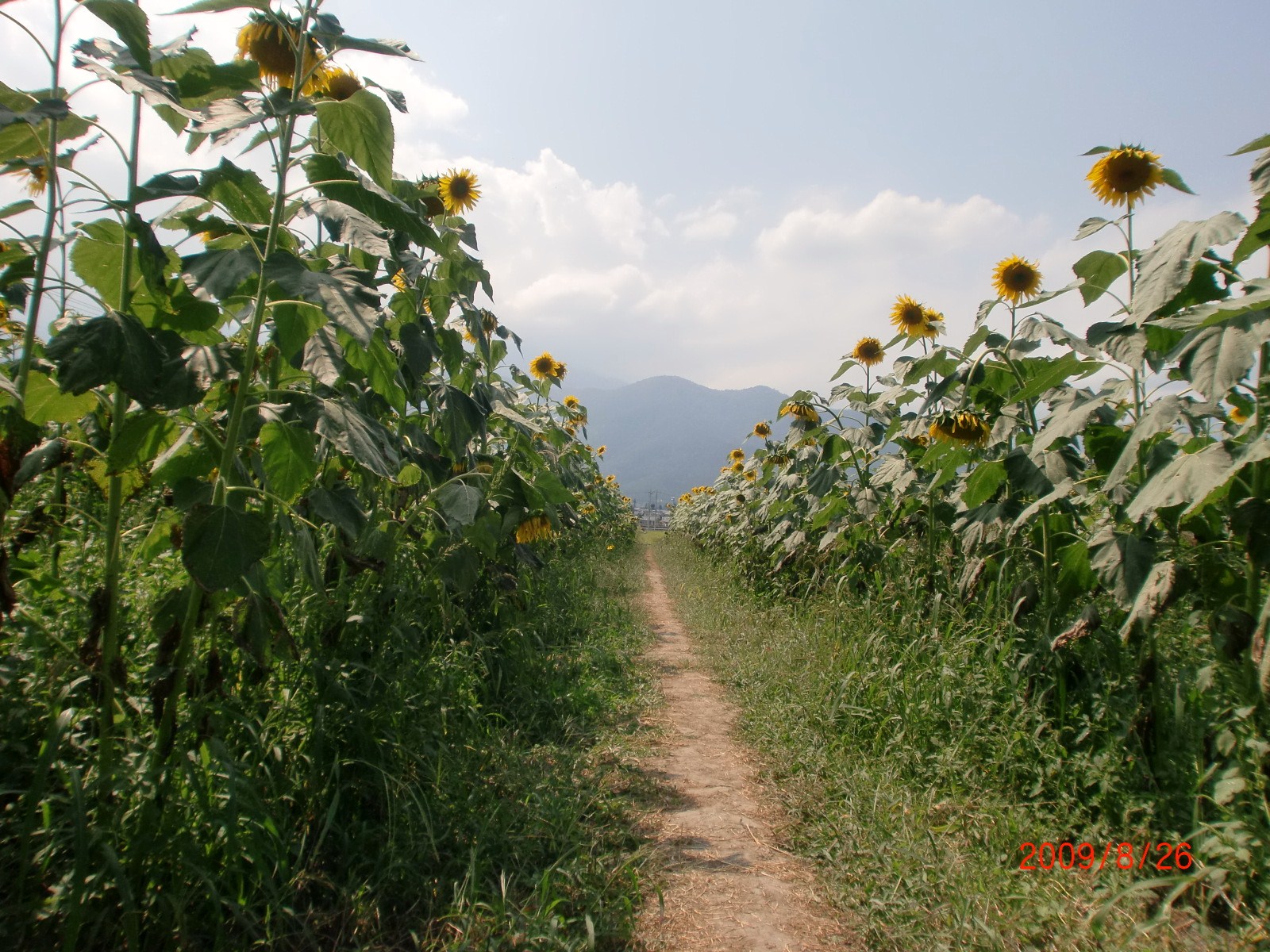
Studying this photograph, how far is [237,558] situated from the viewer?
1412 mm

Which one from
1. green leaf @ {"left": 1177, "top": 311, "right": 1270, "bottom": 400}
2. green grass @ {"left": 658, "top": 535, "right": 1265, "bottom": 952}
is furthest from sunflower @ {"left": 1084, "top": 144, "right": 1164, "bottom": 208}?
green grass @ {"left": 658, "top": 535, "right": 1265, "bottom": 952}

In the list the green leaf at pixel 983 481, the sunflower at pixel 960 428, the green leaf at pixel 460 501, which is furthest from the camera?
the sunflower at pixel 960 428

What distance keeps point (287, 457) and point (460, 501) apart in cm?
77

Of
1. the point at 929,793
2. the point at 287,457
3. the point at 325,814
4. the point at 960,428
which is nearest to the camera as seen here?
the point at 287,457

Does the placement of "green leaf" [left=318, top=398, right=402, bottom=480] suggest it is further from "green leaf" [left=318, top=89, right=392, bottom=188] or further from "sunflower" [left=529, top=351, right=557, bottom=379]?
"sunflower" [left=529, top=351, right=557, bottom=379]

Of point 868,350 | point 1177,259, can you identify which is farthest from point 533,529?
point 868,350

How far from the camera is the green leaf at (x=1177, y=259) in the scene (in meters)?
1.90

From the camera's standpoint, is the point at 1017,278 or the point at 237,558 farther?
the point at 1017,278

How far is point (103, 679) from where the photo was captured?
153 centimetres

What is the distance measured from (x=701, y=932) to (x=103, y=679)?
1.51 meters
